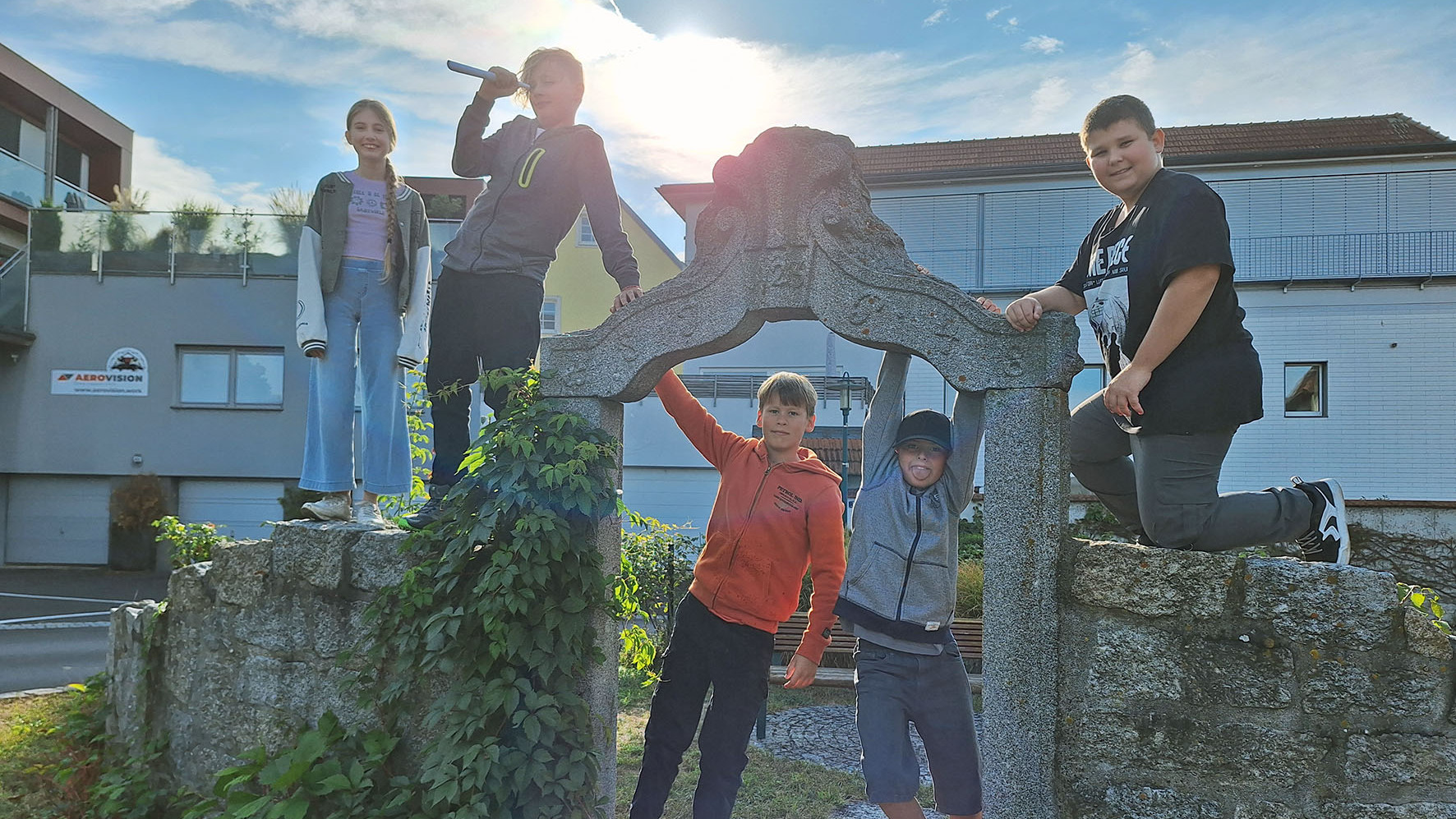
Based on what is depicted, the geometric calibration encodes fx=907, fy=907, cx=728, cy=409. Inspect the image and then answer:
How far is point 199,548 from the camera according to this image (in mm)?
4500

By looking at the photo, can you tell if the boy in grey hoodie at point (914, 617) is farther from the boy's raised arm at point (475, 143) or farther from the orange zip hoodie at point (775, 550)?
the boy's raised arm at point (475, 143)

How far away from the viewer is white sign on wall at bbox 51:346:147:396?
1662 centimetres

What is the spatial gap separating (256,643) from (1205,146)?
1745 centimetres

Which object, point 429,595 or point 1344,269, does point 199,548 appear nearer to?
point 429,595

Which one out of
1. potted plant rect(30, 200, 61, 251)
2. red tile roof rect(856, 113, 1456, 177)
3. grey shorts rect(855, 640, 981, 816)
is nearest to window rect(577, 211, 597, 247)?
red tile roof rect(856, 113, 1456, 177)

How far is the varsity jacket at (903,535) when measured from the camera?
3.02 metres

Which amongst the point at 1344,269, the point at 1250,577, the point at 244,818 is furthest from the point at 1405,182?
the point at 244,818

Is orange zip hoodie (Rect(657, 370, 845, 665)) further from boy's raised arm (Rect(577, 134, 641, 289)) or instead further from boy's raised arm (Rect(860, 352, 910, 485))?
boy's raised arm (Rect(577, 134, 641, 289))

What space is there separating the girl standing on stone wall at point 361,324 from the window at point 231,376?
14184 millimetres

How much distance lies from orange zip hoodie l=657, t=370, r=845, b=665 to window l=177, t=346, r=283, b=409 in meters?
15.7

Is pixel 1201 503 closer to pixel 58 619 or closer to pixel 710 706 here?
pixel 710 706

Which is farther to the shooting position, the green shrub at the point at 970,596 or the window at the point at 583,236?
the window at the point at 583,236

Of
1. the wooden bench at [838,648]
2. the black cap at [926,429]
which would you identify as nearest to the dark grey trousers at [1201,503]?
Result: the black cap at [926,429]

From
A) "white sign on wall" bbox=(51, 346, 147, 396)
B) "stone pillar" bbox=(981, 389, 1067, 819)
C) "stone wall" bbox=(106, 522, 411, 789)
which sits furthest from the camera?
"white sign on wall" bbox=(51, 346, 147, 396)
